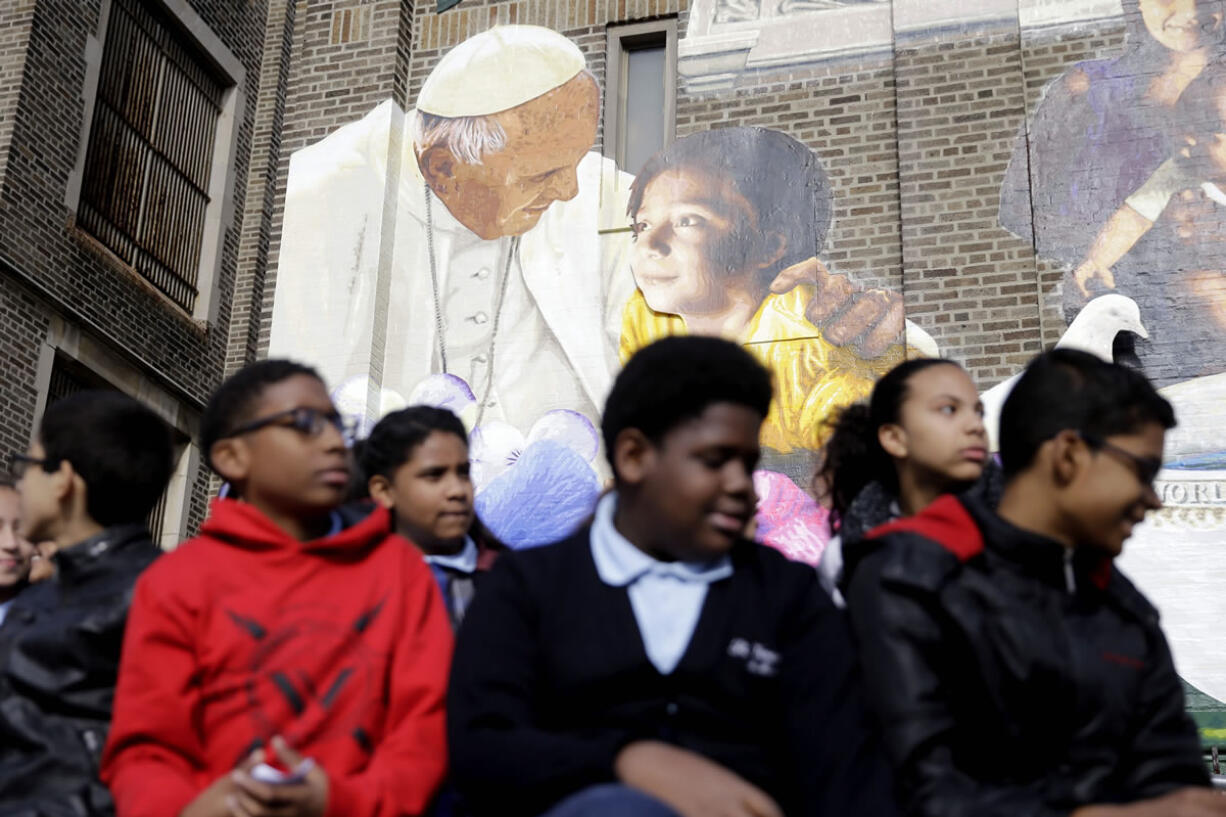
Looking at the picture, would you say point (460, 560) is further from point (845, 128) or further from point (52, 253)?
point (52, 253)

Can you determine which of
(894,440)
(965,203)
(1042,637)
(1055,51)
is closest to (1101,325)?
(965,203)

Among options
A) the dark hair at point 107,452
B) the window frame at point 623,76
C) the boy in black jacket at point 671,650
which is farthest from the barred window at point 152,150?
the boy in black jacket at point 671,650

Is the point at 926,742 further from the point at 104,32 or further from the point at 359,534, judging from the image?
the point at 104,32

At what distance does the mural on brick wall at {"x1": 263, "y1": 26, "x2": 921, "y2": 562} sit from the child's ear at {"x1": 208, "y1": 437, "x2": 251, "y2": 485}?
14.8ft

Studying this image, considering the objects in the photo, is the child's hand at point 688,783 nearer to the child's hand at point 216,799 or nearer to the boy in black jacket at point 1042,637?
the boy in black jacket at point 1042,637

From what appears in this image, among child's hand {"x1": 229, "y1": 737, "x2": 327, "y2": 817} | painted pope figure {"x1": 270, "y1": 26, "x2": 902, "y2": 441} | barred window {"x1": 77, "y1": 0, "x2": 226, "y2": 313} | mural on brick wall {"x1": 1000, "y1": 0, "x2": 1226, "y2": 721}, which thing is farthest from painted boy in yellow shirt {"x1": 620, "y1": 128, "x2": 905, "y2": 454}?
barred window {"x1": 77, "y1": 0, "x2": 226, "y2": 313}

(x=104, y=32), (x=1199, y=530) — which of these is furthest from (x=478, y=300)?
(x=104, y=32)

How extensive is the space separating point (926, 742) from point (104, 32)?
1392 cm

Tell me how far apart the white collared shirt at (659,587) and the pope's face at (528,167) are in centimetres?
590

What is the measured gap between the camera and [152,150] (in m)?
14.6

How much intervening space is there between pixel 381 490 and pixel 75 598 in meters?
1.08

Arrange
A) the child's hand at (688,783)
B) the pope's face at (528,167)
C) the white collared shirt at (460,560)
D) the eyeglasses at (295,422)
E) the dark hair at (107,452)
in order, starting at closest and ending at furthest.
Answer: the child's hand at (688,783) < the eyeglasses at (295,422) < the dark hair at (107,452) < the white collared shirt at (460,560) < the pope's face at (528,167)

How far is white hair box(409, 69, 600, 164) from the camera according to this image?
8.18 meters

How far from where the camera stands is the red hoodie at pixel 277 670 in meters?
2.38
